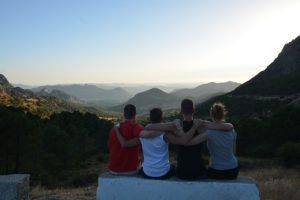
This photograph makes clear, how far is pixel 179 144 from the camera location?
26.2 ft

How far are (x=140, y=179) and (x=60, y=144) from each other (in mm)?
29988

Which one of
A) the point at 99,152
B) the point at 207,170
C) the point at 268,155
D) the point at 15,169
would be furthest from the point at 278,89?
the point at 207,170

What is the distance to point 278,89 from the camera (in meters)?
103

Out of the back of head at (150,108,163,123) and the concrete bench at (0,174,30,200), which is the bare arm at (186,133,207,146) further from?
the concrete bench at (0,174,30,200)

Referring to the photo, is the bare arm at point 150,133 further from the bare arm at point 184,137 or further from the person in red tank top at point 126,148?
the person in red tank top at point 126,148

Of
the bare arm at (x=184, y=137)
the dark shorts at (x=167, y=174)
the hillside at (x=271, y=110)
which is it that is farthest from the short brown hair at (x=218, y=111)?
the hillside at (x=271, y=110)

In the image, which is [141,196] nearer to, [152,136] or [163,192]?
[163,192]

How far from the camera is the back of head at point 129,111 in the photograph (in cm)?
842

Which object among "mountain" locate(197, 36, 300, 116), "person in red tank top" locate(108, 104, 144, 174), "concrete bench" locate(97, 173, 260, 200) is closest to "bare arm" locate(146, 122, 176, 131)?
"person in red tank top" locate(108, 104, 144, 174)

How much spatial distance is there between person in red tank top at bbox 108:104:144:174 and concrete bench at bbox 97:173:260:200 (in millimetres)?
276

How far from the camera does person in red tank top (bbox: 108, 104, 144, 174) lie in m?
8.64

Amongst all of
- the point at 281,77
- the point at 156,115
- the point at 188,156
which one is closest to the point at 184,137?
the point at 188,156

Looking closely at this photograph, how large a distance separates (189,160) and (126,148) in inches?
50.3

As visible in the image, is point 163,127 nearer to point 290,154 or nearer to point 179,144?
point 179,144
